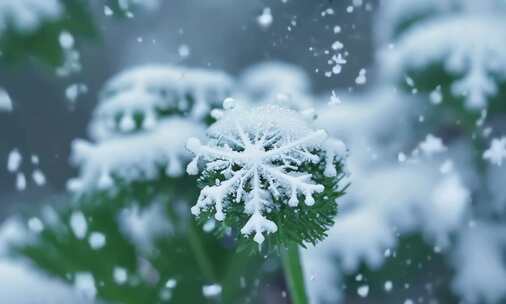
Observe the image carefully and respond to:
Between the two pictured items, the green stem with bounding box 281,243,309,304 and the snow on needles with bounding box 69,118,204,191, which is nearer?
the green stem with bounding box 281,243,309,304

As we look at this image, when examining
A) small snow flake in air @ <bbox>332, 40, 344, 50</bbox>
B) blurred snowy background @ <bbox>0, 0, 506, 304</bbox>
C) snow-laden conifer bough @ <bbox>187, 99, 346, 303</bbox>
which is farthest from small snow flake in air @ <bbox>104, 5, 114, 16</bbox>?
snow-laden conifer bough @ <bbox>187, 99, 346, 303</bbox>

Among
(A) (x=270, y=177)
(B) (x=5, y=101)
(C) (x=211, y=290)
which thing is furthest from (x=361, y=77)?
(B) (x=5, y=101)

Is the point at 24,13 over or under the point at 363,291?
over

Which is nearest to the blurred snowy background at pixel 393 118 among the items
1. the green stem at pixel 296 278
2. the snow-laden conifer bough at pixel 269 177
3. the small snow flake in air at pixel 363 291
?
the small snow flake in air at pixel 363 291

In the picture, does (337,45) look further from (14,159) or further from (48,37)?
(14,159)

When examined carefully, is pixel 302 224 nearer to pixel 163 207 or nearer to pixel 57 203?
pixel 163 207

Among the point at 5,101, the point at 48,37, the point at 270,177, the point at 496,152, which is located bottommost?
the point at 270,177

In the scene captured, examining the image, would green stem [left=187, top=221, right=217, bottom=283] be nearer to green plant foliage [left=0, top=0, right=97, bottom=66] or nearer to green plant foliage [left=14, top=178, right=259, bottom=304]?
green plant foliage [left=14, top=178, right=259, bottom=304]
